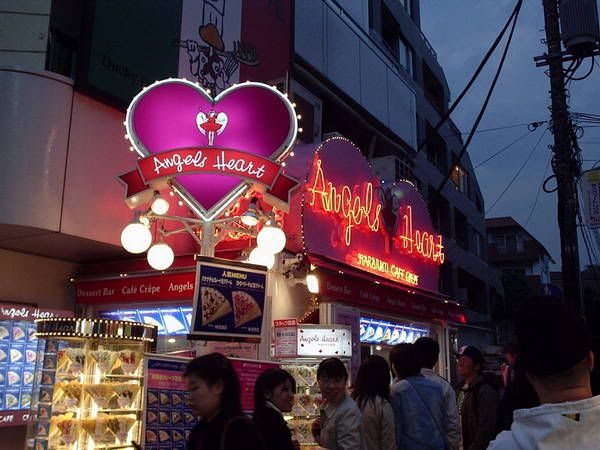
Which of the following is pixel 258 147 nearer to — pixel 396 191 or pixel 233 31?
pixel 233 31

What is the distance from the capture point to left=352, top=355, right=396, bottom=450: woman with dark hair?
5.39 meters

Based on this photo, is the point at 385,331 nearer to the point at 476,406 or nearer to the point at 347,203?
the point at 347,203

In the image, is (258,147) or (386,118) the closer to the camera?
(258,147)

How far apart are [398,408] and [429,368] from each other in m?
0.75

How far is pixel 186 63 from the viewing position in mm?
10508

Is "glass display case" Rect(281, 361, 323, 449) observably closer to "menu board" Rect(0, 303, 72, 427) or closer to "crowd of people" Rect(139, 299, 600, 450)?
"crowd of people" Rect(139, 299, 600, 450)

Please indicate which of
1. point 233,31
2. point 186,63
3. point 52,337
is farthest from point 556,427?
point 233,31

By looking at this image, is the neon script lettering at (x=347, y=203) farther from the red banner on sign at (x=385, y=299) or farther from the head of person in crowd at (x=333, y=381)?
the head of person in crowd at (x=333, y=381)

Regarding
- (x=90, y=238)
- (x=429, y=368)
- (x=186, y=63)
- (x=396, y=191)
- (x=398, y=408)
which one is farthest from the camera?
(x=396, y=191)

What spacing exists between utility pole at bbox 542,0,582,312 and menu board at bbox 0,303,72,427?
345 inches

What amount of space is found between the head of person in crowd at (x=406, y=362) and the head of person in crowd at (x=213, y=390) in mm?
2734

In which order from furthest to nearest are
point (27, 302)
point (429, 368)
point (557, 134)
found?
point (557, 134)
point (27, 302)
point (429, 368)

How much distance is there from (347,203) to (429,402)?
20.1 ft

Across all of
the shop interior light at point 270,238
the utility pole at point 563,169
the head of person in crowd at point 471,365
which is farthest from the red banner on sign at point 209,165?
the utility pole at point 563,169
